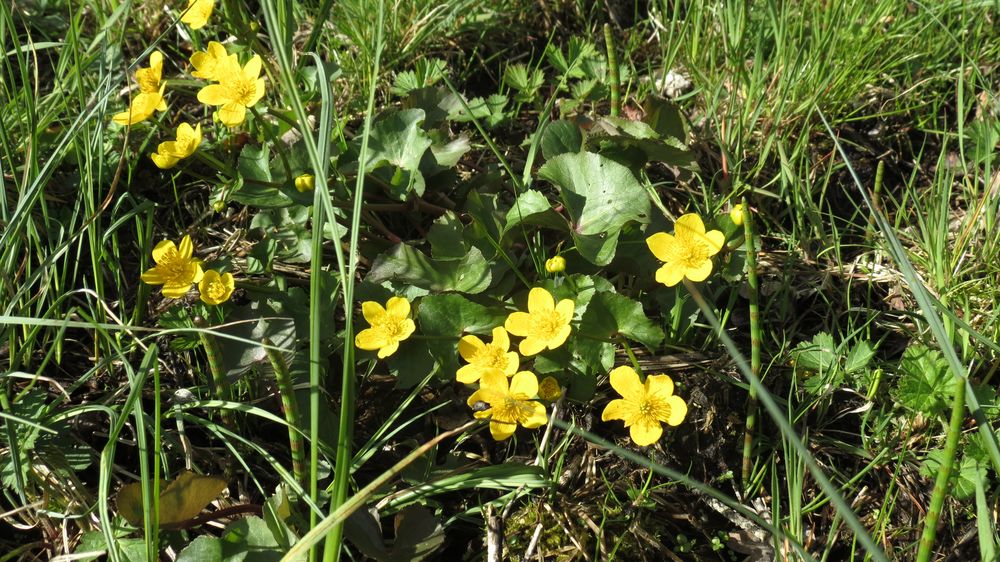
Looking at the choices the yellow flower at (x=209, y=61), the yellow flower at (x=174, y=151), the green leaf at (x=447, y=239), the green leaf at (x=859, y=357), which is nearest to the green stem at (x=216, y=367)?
the yellow flower at (x=174, y=151)

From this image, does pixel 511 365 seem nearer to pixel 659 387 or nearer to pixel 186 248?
pixel 659 387

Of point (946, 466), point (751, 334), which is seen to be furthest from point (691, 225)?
→ point (946, 466)

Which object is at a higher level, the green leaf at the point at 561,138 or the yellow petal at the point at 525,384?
the green leaf at the point at 561,138

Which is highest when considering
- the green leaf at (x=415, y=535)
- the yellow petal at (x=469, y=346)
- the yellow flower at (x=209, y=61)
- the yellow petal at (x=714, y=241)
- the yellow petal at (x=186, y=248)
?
the yellow flower at (x=209, y=61)

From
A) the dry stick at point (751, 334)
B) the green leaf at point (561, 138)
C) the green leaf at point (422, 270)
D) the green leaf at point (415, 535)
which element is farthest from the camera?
the green leaf at point (561, 138)

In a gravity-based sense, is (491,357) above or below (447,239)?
below

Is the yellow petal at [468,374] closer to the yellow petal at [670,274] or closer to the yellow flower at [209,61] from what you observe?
the yellow petal at [670,274]

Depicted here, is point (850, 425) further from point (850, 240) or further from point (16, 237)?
point (16, 237)

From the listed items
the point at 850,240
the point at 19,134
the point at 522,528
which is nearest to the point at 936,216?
the point at 850,240
